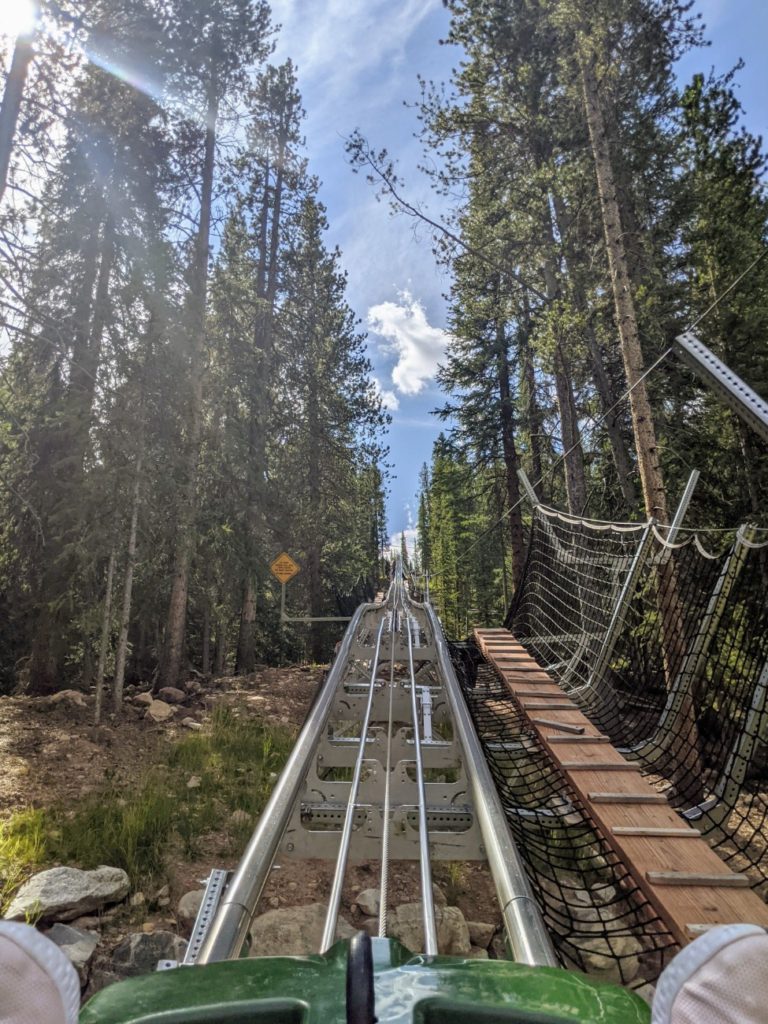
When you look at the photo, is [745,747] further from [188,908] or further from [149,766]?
[149,766]

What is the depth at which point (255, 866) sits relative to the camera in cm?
157

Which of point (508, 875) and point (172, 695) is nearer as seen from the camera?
point (508, 875)

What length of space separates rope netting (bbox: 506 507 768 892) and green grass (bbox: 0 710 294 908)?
2918 millimetres

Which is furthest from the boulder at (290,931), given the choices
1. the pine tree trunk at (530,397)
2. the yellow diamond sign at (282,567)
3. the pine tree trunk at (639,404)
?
the pine tree trunk at (530,397)

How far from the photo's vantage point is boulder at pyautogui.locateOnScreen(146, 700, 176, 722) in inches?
281

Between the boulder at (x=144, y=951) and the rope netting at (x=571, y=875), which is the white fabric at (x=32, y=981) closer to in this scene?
the rope netting at (x=571, y=875)

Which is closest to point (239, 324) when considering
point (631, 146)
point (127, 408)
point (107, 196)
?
point (107, 196)

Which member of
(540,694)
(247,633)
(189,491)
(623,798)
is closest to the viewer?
(623,798)

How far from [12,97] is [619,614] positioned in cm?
714

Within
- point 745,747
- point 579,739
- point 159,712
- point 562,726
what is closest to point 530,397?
point 159,712

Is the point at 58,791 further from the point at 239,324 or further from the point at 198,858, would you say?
the point at 239,324

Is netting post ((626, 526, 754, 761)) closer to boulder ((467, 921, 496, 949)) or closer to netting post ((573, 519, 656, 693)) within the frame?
netting post ((573, 519, 656, 693))

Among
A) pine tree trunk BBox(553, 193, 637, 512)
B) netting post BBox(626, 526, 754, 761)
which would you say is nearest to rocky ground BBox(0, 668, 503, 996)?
netting post BBox(626, 526, 754, 761)

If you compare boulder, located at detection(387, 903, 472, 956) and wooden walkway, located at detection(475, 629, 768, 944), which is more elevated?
wooden walkway, located at detection(475, 629, 768, 944)
